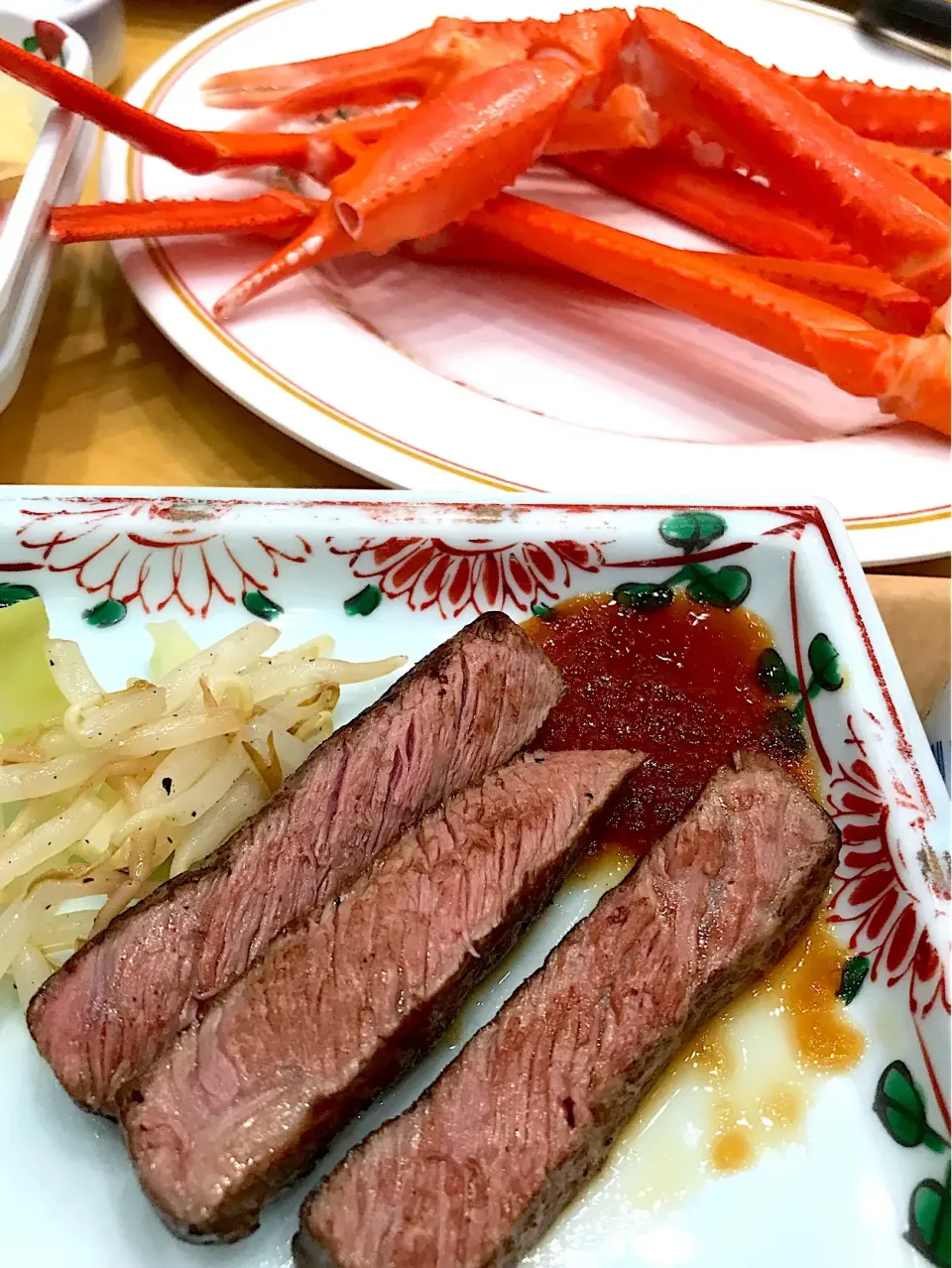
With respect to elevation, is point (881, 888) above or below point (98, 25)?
below

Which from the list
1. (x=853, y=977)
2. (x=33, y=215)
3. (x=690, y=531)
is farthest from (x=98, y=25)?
(x=853, y=977)

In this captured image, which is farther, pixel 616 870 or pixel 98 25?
pixel 98 25

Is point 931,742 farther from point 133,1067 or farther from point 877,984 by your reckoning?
point 133,1067

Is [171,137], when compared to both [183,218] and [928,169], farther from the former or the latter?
[928,169]

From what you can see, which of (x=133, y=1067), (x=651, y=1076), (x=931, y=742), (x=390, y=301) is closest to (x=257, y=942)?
(x=133, y=1067)

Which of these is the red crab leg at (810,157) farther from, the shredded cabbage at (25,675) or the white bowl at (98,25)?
the shredded cabbage at (25,675)

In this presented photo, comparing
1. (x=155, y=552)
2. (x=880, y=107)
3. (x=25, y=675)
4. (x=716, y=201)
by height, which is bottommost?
(x=25, y=675)

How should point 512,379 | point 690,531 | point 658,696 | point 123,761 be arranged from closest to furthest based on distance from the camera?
1. point 123,761
2. point 658,696
3. point 690,531
4. point 512,379
